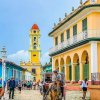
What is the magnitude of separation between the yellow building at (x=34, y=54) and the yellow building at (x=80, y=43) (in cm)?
7160

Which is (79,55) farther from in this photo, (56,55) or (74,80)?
(56,55)

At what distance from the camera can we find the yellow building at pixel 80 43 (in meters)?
35.9

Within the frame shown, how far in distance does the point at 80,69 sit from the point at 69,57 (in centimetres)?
505

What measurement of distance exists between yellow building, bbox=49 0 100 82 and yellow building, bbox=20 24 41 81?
71604 mm

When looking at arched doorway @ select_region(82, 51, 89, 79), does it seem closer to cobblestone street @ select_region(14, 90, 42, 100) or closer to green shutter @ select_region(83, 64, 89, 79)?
green shutter @ select_region(83, 64, 89, 79)

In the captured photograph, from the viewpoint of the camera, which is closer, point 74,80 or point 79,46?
point 79,46

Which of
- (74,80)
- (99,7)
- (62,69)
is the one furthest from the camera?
(62,69)

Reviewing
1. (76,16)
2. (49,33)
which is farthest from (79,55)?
(49,33)

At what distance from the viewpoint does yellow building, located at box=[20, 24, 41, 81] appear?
399 ft

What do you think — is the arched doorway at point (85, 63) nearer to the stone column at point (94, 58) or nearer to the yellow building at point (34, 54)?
the stone column at point (94, 58)

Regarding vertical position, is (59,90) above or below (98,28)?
below

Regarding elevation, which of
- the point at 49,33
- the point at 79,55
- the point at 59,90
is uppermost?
the point at 49,33

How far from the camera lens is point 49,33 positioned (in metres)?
52.3

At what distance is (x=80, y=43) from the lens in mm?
37906
